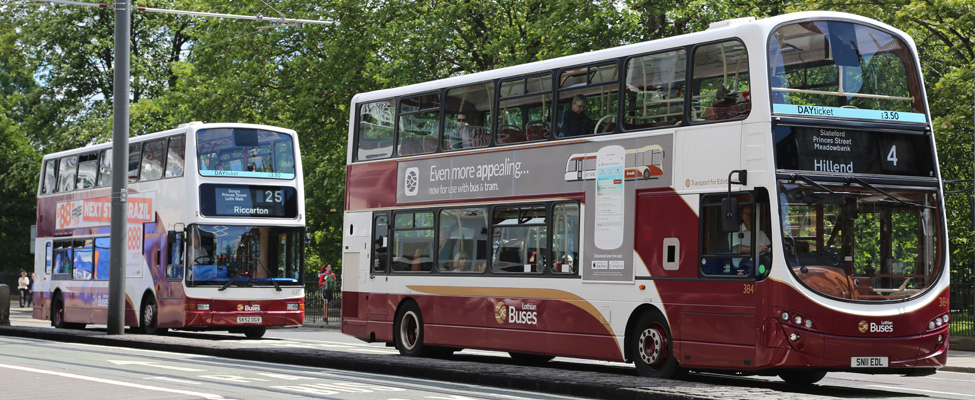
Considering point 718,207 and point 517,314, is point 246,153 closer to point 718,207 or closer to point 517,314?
point 517,314

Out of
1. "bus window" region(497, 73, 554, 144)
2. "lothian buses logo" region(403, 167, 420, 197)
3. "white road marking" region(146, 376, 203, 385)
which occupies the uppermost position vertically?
"bus window" region(497, 73, 554, 144)

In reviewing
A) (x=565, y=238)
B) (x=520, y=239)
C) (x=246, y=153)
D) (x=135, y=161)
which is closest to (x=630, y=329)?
(x=565, y=238)

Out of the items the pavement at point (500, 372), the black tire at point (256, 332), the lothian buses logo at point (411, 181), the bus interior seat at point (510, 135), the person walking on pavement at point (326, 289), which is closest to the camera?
the pavement at point (500, 372)

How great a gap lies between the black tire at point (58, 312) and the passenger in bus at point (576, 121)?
63.5 ft

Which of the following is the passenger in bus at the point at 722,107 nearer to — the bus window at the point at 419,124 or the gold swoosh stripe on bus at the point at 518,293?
the gold swoosh stripe on bus at the point at 518,293

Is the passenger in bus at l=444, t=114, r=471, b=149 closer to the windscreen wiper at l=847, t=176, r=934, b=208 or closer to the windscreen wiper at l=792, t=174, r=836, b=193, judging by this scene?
the windscreen wiper at l=792, t=174, r=836, b=193

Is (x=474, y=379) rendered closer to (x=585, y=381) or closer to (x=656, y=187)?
(x=585, y=381)

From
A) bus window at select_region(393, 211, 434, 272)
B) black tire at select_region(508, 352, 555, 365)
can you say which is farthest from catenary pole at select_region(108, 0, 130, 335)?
black tire at select_region(508, 352, 555, 365)

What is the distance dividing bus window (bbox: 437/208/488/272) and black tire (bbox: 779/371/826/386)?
477 centimetres

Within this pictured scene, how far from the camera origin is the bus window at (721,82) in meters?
14.1

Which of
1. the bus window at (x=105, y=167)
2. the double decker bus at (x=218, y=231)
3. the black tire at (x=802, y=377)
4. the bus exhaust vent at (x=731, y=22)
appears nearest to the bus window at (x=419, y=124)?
the bus exhaust vent at (x=731, y=22)

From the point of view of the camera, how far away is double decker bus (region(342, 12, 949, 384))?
44.5 feet

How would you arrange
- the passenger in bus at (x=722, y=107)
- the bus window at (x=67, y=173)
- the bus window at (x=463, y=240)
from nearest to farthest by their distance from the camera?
the passenger in bus at (x=722, y=107) → the bus window at (x=463, y=240) → the bus window at (x=67, y=173)

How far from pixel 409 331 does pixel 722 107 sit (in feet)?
24.3
